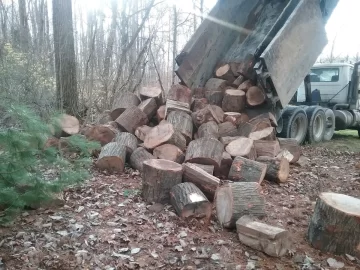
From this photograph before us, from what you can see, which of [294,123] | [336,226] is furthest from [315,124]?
[336,226]

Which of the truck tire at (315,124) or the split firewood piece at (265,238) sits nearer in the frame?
the split firewood piece at (265,238)

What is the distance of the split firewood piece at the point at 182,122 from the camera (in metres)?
5.26

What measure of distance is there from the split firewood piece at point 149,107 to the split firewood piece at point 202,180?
2161 millimetres

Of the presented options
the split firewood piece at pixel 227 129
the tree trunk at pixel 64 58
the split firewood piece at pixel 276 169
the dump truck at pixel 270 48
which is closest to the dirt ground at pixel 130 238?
the split firewood piece at pixel 276 169

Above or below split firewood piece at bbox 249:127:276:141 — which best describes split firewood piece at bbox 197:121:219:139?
above

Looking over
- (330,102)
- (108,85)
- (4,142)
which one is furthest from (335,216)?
(330,102)

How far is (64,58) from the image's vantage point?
22.0 ft

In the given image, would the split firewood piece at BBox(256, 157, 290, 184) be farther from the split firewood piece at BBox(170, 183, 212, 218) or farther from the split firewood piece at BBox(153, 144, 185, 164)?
the split firewood piece at BBox(170, 183, 212, 218)

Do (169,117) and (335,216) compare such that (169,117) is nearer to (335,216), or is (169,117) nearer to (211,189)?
(211,189)

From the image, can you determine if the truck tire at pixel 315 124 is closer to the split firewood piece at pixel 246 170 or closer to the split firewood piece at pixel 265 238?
the split firewood piece at pixel 246 170

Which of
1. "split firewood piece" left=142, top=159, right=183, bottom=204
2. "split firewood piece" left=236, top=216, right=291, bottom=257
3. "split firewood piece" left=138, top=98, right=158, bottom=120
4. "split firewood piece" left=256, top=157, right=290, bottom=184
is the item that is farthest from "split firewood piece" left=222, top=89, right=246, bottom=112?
"split firewood piece" left=236, top=216, right=291, bottom=257

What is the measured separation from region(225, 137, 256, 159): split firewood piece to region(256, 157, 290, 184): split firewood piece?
190mm

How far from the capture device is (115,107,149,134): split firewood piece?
5625mm

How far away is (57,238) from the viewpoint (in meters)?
3.00
